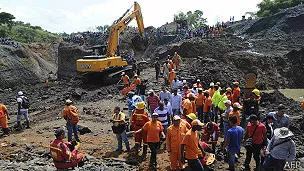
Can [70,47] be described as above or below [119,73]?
above

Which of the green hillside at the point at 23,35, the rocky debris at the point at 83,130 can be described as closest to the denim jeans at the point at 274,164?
the rocky debris at the point at 83,130

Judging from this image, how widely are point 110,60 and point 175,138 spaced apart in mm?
13849

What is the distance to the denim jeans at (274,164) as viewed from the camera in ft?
18.9

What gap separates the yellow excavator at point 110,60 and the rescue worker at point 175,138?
12875mm

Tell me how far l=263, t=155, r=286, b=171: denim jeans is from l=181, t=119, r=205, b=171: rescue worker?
1.34 m

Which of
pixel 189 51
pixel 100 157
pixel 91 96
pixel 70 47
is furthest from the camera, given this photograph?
pixel 70 47

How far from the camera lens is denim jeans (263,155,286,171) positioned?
5754 millimetres

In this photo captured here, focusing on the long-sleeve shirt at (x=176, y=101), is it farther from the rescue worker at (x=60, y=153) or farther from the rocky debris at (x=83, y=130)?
the rescue worker at (x=60, y=153)

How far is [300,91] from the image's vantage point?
21750 mm

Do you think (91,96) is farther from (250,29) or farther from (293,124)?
(250,29)

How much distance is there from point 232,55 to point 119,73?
965cm

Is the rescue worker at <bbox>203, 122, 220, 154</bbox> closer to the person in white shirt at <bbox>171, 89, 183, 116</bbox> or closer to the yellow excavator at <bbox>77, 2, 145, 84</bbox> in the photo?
the person in white shirt at <bbox>171, 89, 183, 116</bbox>

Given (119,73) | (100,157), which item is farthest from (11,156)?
(119,73)

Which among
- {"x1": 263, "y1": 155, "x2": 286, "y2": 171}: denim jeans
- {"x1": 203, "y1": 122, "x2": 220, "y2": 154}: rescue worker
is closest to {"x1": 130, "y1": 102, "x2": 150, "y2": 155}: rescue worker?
{"x1": 203, "y1": 122, "x2": 220, "y2": 154}: rescue worker
